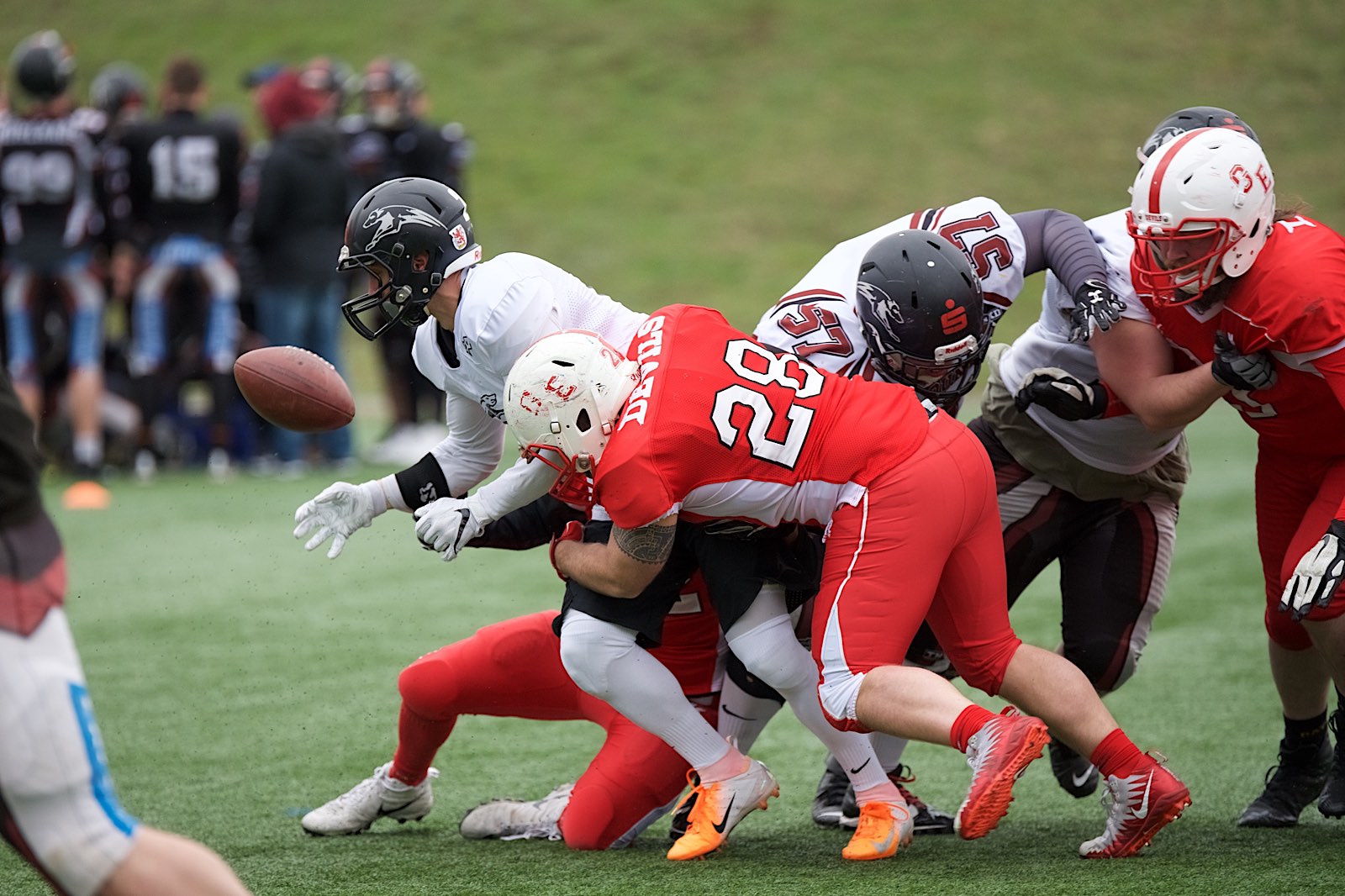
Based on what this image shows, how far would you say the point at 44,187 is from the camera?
981 cm

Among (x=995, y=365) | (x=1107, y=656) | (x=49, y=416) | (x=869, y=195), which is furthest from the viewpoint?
(x=869, y=195)

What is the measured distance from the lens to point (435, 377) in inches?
165

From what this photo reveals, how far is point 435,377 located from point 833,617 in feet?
4.34

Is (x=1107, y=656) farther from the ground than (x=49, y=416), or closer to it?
farther from the ground

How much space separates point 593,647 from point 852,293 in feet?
3.74

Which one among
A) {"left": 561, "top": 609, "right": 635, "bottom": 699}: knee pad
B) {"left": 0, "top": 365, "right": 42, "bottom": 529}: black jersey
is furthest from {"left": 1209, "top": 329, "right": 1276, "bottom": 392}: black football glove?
{"left": 0, "top": 365, "right": 42, "bottom": 529}: black jersey

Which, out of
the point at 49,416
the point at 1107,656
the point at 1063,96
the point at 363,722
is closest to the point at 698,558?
the point at 1107,656

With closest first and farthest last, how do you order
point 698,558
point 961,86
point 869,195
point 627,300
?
1. point 698,558
2. point 627,300
3. point 869,195
4. point 961,86

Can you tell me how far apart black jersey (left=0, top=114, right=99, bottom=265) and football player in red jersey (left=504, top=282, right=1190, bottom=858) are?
7.31 meters

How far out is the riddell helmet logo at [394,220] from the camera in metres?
3.96

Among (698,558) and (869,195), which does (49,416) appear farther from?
(869,195)

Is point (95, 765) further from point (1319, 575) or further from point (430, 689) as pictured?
point (1319, 575)

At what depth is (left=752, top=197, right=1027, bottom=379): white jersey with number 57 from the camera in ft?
13.1

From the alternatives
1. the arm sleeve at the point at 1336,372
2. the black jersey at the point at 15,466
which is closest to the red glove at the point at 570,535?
the black jersey at the point at 15,466
